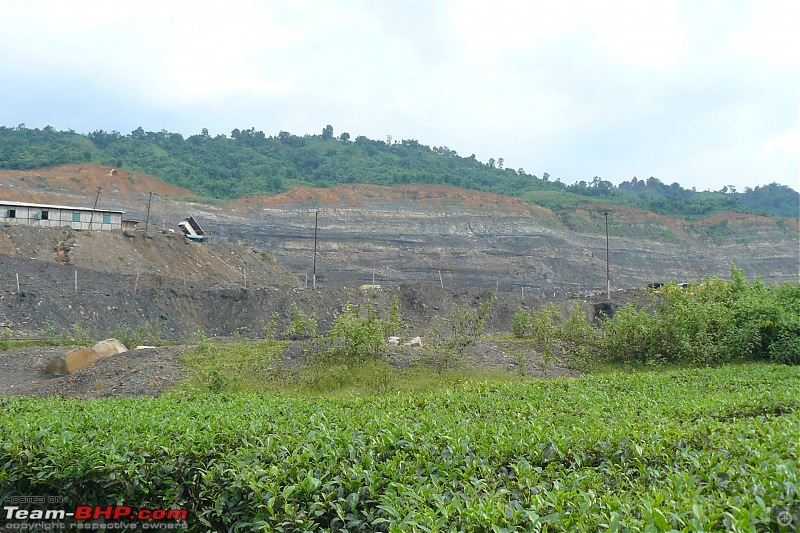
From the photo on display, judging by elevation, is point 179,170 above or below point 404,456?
above

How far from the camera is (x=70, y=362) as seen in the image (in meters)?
16.6

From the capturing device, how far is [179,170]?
8462cm

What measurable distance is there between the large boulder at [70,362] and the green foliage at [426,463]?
10.7m

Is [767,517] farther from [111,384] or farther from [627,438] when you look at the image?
[111,384]

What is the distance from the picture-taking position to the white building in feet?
137

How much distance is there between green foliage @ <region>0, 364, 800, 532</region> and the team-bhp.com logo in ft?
0.22

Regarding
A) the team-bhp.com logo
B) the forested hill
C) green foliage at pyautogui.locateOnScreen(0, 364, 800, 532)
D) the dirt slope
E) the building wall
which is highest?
the forested hill

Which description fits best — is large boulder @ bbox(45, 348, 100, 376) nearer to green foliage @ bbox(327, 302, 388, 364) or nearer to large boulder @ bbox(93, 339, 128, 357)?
large boulder @ bbox(93, 339, 128, 357)

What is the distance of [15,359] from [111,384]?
764 centimetres

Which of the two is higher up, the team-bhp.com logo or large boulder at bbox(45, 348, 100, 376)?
the team-bhp.com logo

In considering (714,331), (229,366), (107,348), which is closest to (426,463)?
(229,366)

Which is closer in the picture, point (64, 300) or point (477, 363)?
point (477, 363)

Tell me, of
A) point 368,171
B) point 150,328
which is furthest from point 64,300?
point 368,171

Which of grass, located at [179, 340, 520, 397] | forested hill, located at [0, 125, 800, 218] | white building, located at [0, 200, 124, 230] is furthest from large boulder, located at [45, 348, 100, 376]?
forested hill, located at [0, 125, 800, 218]
